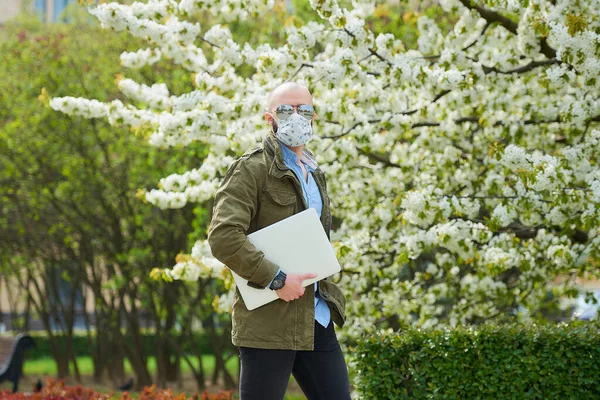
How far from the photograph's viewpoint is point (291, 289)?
326 centimetres

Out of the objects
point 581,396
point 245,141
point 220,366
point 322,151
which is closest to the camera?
point 581,396

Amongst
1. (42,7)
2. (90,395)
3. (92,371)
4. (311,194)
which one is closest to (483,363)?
(311,194)

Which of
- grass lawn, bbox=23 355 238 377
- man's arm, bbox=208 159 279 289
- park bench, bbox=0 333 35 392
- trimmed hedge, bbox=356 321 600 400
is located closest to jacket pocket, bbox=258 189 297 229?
man's arm, bbox=208 159 279 289

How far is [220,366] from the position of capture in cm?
1312

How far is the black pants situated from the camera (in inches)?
131

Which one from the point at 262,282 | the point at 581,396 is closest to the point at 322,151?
the point at 581,396

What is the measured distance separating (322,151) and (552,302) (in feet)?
9.56

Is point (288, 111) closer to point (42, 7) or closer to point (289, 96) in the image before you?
point (289, 96)

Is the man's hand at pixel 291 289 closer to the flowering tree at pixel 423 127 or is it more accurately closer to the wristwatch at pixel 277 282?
the wristwatch at pixel 277 282

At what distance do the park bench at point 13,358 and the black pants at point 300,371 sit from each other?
618 cm

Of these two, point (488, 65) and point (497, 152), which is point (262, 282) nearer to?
point (497, 152)

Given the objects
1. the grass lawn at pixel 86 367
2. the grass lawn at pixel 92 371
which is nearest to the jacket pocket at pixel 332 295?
the grass lawn at pixel 92 371

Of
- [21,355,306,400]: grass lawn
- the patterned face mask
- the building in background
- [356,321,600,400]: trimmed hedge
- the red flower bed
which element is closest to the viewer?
the patterned face mask

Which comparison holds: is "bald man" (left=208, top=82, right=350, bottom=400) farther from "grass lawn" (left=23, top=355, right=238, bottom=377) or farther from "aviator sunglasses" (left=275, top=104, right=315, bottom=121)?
"grass lawn" (left=23, top=355, right=238, bottom=377)
